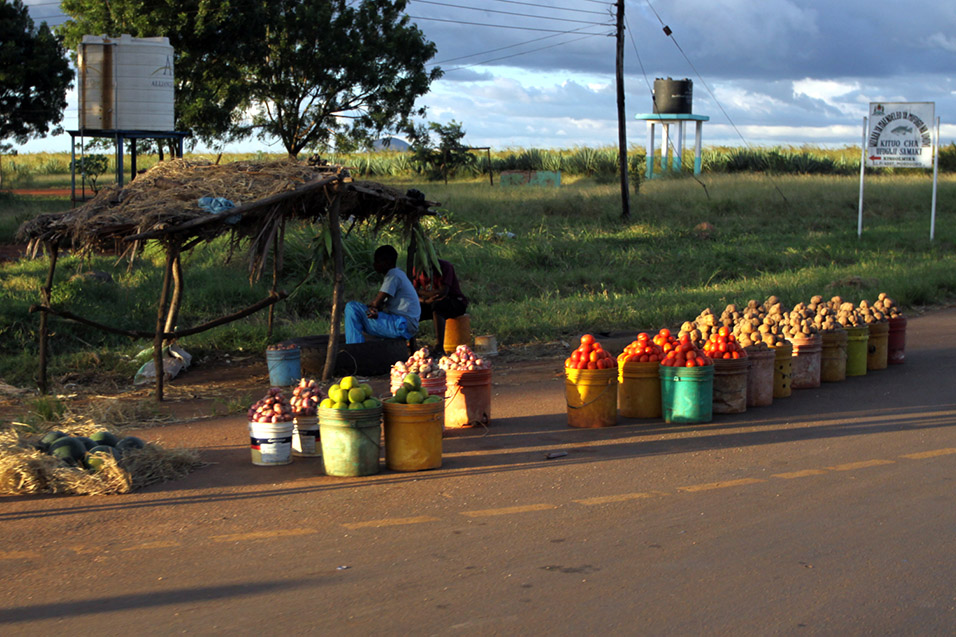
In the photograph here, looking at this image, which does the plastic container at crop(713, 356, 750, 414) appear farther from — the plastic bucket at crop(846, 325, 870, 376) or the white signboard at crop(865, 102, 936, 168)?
the white signboard at crop(865, 102, 936, 168)

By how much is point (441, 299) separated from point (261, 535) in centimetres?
644

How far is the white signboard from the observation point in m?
23.5

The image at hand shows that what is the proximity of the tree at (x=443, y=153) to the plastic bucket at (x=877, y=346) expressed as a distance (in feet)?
102

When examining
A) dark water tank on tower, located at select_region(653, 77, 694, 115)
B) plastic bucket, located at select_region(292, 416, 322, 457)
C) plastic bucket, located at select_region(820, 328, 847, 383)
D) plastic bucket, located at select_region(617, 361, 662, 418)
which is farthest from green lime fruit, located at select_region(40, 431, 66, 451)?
dark water tank on tower, located at select_region(653, 77, 694, 115)

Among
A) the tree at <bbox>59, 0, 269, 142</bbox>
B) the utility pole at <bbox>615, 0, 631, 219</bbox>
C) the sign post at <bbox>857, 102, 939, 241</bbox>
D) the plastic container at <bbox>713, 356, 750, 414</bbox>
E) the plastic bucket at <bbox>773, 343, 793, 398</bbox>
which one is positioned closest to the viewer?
the plastic container at <bbox>713, 356, 750, 414</bbox>

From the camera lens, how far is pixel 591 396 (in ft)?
27.2

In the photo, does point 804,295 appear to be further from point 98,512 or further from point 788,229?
point 98,512

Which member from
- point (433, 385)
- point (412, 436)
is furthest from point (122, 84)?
point (412, 436)

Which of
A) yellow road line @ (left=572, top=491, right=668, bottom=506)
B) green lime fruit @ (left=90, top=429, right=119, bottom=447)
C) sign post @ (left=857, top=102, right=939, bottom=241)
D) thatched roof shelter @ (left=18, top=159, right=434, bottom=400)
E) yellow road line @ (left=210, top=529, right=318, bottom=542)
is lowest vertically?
yellow road line @ (left=210, top=529, right=318, bottom=542)

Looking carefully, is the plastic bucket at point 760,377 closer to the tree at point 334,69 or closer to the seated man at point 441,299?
the seated man at point 441,299

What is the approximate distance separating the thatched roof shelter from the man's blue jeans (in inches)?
48.2

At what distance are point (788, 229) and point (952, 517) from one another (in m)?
21.5

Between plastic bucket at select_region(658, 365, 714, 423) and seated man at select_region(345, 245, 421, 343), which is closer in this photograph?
plastic bucket at select_region(658, 365, 714, 423)

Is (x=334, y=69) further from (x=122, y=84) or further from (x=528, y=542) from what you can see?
(x=528, y=542)
